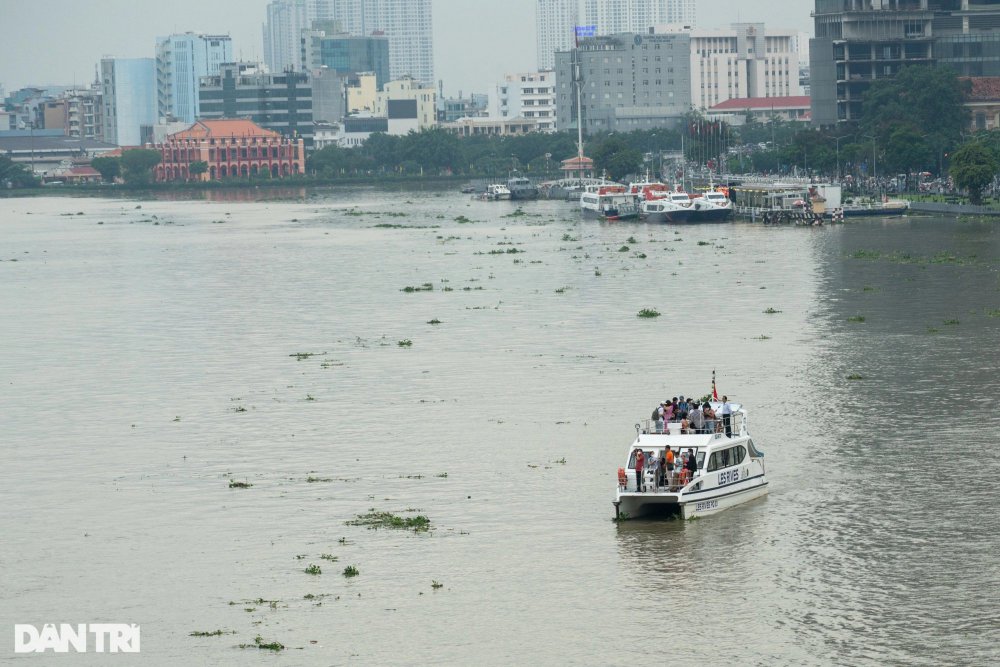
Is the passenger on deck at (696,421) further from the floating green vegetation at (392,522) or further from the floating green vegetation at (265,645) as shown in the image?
the floating green vegetation at (265,645)

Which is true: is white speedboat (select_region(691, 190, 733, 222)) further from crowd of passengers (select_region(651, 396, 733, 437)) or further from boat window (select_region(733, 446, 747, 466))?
boat window (select_region(733, 446, 747, 466))

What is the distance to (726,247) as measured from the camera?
12862 cm

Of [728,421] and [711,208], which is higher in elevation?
[711,208]

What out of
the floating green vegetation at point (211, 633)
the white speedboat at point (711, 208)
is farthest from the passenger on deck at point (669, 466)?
the white speedboat at point (711, 208)

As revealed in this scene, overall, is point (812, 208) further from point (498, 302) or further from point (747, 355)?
point (747, 355)

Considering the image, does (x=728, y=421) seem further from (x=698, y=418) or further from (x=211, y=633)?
(x=211, y=633)

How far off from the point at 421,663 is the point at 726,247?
323 feet

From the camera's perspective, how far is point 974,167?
146250 mm

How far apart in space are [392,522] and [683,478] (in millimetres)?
7379

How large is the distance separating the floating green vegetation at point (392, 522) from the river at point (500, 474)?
0.30m

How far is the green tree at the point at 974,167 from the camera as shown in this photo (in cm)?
14612

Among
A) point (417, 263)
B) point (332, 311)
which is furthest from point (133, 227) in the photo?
point (332, 311)

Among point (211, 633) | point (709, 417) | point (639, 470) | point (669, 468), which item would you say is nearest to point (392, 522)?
point (639, 470)

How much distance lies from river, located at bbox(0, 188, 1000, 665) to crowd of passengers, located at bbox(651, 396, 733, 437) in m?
2.21
